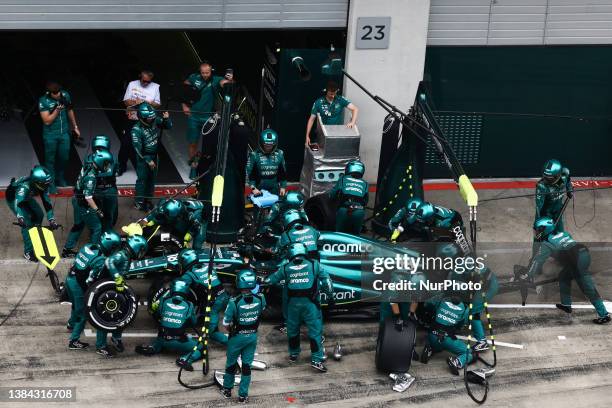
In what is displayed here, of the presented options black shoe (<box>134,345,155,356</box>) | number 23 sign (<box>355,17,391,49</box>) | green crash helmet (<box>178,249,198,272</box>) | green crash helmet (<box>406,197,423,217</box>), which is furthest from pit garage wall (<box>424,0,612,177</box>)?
black shoe (<box>134,345,155,356</box>)

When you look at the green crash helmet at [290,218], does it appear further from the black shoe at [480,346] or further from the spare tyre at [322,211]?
the black shoe at [480,346]

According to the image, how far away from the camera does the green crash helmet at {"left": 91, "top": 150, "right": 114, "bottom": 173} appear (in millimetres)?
16062

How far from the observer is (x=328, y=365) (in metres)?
14.5

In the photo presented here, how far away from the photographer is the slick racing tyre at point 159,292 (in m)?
14.4

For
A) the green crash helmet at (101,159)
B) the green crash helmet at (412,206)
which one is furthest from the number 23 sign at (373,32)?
the green crash helmet at (101,159)

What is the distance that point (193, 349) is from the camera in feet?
46.3

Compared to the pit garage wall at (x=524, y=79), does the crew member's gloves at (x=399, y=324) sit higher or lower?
lower

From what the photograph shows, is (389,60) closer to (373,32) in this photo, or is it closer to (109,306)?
(373,32)

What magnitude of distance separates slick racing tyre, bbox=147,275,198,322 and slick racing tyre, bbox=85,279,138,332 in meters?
0.52

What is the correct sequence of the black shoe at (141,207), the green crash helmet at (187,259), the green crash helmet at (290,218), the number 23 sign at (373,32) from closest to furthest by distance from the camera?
the green crash helmet at (187,259) < the green crash helmet at (290,218) < the black shoe at (141,207) < the number 23 sign at (373,32)

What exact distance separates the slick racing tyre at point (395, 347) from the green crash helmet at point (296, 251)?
137 cm

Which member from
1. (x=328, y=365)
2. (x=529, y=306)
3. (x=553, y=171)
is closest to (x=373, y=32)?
(x=553, y=171)

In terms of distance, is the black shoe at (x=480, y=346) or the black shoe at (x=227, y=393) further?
the black shoe at (x=480, y=346)

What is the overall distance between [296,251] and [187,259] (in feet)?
4.47
